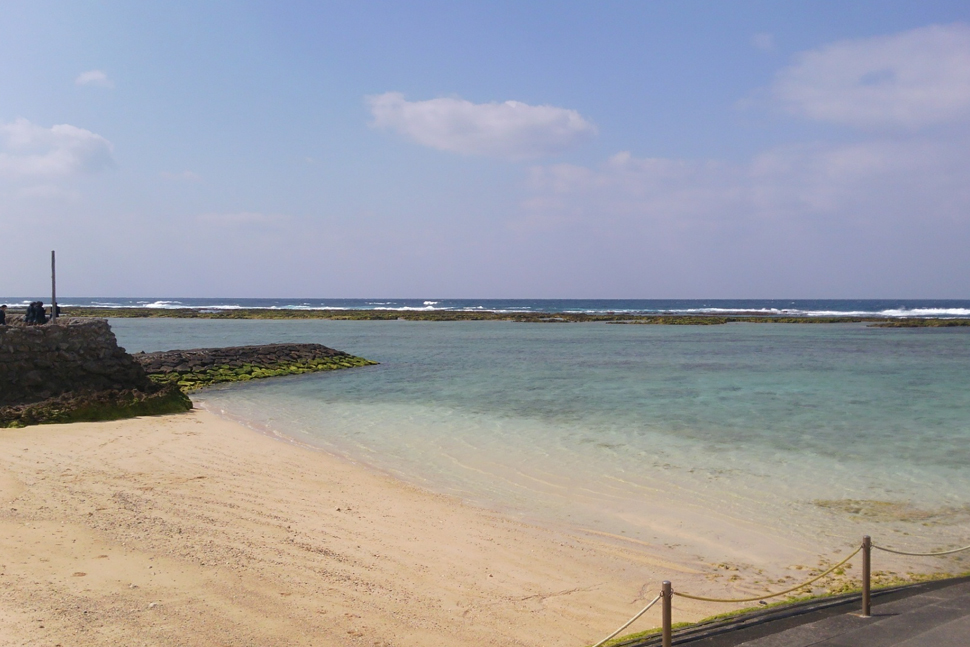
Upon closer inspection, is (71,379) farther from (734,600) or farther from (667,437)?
(734,600)

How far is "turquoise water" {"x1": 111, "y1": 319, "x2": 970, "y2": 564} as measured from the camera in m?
9.69

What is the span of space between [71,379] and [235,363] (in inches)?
500

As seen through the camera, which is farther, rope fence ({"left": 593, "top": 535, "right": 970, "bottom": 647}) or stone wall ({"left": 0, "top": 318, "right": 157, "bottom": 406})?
stone wall ({"left": 0, "top": 318, "right": 157, "bottom": 406})

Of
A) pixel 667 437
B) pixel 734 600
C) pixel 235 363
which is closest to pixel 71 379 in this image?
pixel 235 363

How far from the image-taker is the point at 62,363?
16125mm

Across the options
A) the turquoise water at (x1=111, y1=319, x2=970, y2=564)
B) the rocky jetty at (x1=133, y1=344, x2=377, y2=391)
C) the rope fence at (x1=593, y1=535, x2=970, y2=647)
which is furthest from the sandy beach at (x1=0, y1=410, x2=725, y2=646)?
Answer: the rocky jetty at (x1=133, y1=344, x2=377, y2=391)

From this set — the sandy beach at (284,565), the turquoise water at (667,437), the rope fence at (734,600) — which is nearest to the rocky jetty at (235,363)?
the turquoise water at (667,437)

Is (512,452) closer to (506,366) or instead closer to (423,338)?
(506,366)

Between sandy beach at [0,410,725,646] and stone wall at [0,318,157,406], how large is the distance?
509 cm

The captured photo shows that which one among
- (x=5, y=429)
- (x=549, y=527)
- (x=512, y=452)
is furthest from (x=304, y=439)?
(x=549, y=527)

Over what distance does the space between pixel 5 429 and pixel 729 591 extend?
14.0m

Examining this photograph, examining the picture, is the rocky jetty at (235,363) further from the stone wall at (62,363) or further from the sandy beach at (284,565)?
the sandy beach at (284,565)

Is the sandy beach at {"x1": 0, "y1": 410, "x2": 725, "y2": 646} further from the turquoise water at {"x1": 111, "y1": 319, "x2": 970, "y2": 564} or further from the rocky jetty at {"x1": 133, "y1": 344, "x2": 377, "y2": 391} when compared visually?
the rocky jetty at {"x1": 133, "y1": 344, "x2": 377, "y2": 391}

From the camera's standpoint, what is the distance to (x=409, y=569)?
23.4ft
